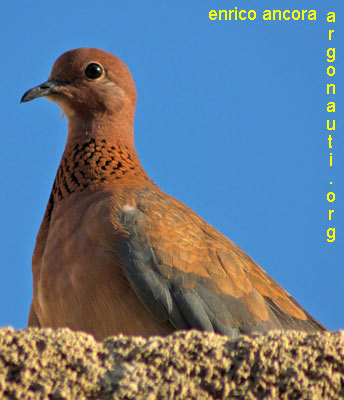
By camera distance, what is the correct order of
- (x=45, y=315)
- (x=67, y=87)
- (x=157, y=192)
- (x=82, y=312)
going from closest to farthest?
(x=82, y=312) → (x=45, y=315) → (x=157, y=192) → (x=67, y=87)

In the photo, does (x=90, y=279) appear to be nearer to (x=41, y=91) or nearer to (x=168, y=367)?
(x=41, y=91)

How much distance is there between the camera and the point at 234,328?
4.91m

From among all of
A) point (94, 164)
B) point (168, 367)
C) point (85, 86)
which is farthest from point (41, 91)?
point (168, 367)

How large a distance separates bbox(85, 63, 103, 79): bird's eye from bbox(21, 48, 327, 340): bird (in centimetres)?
96

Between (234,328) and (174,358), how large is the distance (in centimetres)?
263

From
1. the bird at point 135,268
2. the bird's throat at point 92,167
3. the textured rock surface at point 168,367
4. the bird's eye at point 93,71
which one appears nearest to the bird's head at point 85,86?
the bird's eye at point 93,71

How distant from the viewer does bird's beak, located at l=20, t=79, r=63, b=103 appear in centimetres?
667

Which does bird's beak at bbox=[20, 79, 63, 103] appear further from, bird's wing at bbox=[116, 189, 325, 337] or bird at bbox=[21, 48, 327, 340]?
bird's wing at bbox=[116, 189, 325, 337]

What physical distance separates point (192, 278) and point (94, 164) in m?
1.38

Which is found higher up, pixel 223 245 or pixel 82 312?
pixel 223 245

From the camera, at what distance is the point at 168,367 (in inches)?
91.4

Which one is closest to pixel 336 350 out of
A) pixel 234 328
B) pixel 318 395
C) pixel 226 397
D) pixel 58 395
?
pixel 318 395

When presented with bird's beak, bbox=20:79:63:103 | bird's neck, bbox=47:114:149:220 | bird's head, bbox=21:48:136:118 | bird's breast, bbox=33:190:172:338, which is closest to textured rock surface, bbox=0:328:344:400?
bird's breast, bbox=33:190:172:338

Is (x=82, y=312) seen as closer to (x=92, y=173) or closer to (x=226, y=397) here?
(x=92, y=173)
